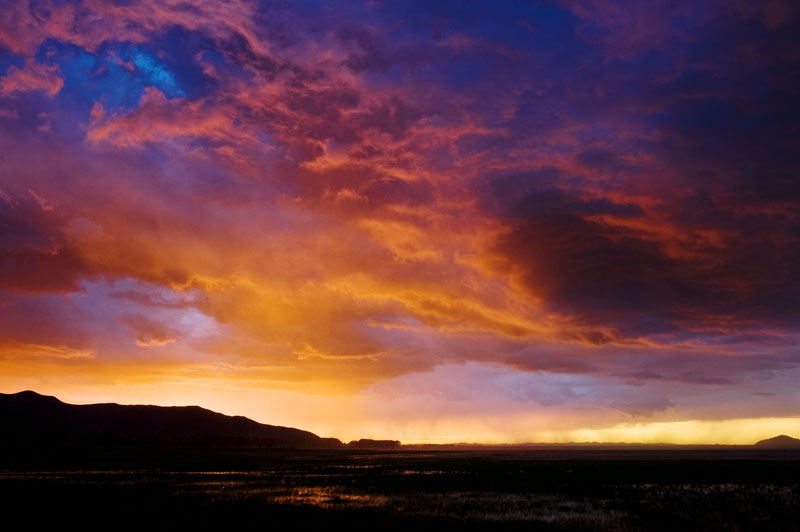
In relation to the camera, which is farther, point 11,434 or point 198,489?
point 11,434

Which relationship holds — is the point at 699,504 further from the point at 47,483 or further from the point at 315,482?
the point at 47,483

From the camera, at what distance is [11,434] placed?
19850 cm

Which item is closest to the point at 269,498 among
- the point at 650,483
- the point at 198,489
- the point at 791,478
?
the point at 198,489

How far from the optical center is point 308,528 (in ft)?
101

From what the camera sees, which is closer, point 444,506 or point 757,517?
point 757,517

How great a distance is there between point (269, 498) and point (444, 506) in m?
14.5

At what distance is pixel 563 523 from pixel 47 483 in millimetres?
49728

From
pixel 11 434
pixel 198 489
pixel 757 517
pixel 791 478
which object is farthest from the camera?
pixel 11 434

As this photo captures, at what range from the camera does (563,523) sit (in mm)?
33000

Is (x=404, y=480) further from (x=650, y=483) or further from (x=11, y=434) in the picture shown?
(x=11, y=434)

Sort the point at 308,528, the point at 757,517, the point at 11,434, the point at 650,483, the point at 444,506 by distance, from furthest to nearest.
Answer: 1. the point at 11,434
2. the point at 650,483
3. the point at 444,506
4. the point at 757,517
5. the point at 308,528

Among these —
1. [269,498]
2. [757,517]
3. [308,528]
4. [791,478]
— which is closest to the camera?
[308,528]

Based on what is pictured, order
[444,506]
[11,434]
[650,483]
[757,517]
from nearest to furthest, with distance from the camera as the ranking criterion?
[757,517], [444,506], [650,483], [11,434]

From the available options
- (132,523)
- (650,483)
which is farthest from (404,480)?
(132,523)
